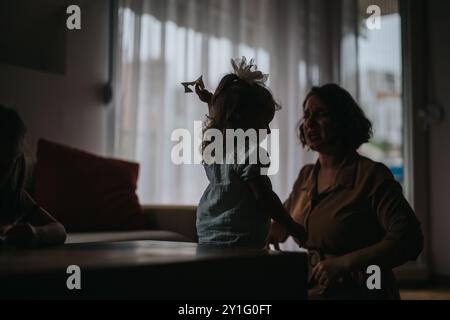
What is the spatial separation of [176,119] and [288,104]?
28.7 inches

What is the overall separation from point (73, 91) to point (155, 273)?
2.05m

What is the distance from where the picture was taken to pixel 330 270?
120cm

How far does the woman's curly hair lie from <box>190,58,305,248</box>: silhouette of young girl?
9.5 inches

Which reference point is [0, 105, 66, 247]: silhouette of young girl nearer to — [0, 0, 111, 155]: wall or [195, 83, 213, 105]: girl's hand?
[195, 83, 213, 105]: girl's hand

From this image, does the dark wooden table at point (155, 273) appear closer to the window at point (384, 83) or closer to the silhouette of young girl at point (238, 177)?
the silhouette of young girl at point (238, 177)

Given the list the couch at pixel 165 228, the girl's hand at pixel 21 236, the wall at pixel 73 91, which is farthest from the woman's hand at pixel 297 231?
the wall at pixel 73 91

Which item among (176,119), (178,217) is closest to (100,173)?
(178,217)

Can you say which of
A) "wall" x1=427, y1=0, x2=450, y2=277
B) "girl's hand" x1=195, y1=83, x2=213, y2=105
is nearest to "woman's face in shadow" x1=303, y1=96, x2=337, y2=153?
"girl's hand" x1=195, y1=83, x2=213, y2=105

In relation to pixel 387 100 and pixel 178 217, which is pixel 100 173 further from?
pixel 387 100

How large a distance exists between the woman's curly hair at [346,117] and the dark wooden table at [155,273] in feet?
2.33

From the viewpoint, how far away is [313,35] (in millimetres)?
3141

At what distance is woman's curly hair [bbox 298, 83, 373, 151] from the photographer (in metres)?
1.40

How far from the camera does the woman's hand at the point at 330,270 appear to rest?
1.19 meters
